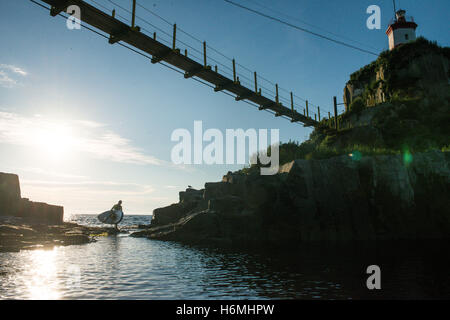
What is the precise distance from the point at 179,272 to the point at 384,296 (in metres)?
6.56

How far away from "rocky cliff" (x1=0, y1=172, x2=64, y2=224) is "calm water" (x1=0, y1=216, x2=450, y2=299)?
21.8 meters

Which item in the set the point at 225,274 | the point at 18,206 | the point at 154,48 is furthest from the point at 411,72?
the point at 18,206

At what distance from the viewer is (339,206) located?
65.2ft

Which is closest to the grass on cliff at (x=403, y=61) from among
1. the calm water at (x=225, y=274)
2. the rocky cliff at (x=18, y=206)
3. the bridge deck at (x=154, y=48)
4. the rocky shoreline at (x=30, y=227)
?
the bridge deck at (x=154, y=48)

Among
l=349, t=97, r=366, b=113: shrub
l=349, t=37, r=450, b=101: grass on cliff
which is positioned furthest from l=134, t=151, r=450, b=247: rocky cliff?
l=349, t=37, r=450, b=101: grass on cliff

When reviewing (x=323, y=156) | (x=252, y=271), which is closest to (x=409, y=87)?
(x=323, y=156)

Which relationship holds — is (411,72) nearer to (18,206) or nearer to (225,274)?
(225,274)

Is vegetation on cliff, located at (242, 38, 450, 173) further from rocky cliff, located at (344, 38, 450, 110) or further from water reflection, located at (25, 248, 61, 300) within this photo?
water reflection, located at (25, 248, 61, 300)

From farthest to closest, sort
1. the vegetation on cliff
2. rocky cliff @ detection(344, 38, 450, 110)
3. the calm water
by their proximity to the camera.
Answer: rocky cliff @ detection(344, 38, 450, 110)
the vegetation on cliff
the calm water

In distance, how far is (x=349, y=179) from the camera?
2031 cm

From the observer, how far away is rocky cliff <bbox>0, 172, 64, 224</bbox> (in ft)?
104

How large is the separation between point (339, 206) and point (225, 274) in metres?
12.6

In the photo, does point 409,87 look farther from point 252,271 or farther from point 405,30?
point 252,271
